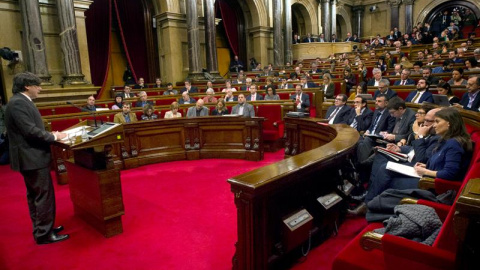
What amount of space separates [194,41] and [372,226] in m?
9.63

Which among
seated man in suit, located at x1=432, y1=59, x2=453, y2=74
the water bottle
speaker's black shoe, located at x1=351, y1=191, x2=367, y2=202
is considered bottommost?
speaker's black shoe, located at x1=351, y1=191, x2=367, y2=202

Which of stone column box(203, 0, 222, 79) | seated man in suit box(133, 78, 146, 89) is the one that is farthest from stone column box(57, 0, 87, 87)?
stone column box(203, 0, 222, 79)

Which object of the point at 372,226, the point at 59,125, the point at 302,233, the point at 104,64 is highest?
the point at 104,64

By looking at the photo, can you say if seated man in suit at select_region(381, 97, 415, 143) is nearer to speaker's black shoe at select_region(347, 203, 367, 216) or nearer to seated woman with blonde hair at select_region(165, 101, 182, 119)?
speaker's black shoe at select_region(347, 203, 367, 216)

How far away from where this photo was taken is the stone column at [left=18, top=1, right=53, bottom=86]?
7382 mm

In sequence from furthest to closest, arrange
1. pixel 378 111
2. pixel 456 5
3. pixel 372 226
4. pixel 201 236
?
pixel 456 5 < pixel 378 111 < pixel 201 236 < pixel 372 226

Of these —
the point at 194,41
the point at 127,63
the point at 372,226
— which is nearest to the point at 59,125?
the point at 372,226

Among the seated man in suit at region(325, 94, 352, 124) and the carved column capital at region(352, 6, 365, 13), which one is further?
the carved column capital at region(352, 6, 365, 13)

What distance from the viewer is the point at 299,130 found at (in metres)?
4.80

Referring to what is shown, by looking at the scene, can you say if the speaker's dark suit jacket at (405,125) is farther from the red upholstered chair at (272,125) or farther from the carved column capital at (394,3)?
the carved column capital at (394,3)

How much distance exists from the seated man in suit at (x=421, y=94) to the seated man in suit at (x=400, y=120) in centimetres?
139

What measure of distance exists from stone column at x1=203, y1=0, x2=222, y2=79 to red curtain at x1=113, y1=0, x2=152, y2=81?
2415 millimetres

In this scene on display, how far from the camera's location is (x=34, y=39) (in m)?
7.49

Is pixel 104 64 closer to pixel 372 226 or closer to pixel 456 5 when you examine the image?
pixel 372 226
